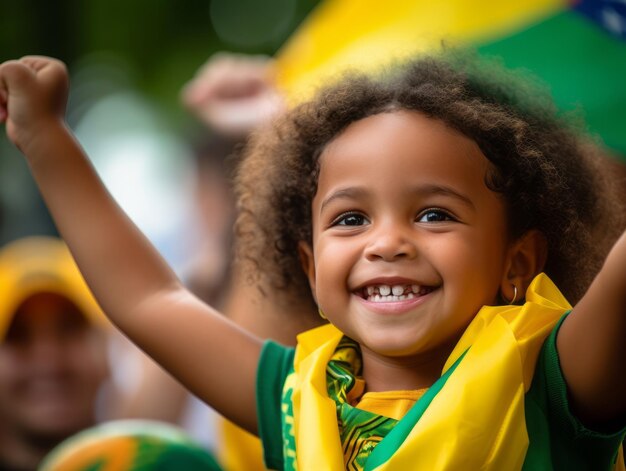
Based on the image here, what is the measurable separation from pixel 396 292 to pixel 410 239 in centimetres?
9

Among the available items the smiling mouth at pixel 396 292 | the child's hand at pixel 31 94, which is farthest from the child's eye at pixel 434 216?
the child's hand at pixel 31 94

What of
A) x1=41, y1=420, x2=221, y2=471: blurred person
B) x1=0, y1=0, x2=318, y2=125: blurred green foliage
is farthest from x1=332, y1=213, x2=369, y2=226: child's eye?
x1=0, y1=0, x2=318, y2=125: blurred green foliage

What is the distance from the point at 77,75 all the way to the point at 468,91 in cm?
801

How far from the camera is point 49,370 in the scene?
12.3ft

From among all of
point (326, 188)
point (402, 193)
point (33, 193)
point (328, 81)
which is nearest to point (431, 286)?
point (402, 193)

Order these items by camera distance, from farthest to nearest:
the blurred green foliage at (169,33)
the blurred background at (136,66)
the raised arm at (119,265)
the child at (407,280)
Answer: the blurred green foliage at (169,33) → the blurred background at (136,66) → the raised arm at (119,265) → the child at (407,280)

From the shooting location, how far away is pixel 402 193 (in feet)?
6.06

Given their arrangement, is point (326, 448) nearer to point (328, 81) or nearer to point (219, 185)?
point (328, 81)

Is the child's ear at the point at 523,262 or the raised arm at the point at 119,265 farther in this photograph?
the raised arm at the point at 119,265

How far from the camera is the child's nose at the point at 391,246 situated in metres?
1.81

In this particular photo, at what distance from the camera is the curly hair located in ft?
6.31

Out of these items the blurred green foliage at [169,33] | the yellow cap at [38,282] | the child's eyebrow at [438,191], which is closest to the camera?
the child's eyebrow at [438,191]

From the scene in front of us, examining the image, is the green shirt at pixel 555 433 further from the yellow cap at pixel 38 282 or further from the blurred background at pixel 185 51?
the yellow cap at pixel 38 282

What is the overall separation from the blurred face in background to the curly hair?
5.62 feet
